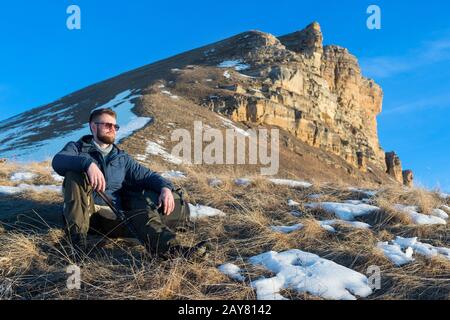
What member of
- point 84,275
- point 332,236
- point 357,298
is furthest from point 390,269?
point 84,275

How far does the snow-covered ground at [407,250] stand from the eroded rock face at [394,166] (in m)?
67.5

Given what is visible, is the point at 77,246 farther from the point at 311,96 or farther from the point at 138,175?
the point at 311,96

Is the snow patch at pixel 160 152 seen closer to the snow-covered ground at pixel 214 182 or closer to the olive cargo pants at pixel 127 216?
the snow-covered ground at pixel 214 182

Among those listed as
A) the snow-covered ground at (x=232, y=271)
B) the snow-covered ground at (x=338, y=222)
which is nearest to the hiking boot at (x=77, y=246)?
the snow-covered ground at (x=232, y=271)

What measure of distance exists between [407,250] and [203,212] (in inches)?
92.7

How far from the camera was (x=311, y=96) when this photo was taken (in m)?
54.3

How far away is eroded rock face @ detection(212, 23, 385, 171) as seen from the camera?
45062 mm

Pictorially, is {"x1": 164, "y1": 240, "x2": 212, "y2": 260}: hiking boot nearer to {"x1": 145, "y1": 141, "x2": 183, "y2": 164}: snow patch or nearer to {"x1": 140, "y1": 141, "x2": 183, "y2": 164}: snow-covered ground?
{"x1": 140, "y1": 141, "x2": 183, "y2": 164}: snow-covered ground

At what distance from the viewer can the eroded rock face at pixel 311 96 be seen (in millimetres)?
45062

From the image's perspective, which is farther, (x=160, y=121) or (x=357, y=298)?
(x=160, y=121)

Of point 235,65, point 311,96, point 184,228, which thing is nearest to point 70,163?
point 184,228

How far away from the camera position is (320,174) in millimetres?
37562
